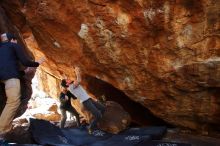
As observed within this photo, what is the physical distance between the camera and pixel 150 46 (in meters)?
7.34

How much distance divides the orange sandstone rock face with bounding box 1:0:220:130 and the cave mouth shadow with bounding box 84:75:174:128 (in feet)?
3.45

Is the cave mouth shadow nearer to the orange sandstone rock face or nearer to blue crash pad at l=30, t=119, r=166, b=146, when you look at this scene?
the orange sandstone rock face

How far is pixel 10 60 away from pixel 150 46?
2791 mm

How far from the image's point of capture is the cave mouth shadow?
9.28m

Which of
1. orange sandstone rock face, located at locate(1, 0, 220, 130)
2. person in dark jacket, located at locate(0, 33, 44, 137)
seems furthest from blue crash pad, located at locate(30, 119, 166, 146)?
orange sandstone rock face, located at locate(1, 0, 220, 130)

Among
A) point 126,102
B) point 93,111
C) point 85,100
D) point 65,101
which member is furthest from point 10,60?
point 126,102

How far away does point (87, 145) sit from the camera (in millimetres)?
6617

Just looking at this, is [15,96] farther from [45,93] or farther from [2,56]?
[45,93]

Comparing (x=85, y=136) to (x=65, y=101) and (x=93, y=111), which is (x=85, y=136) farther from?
(x=65, y=101)

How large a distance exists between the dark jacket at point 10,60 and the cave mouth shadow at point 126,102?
3.28 meters

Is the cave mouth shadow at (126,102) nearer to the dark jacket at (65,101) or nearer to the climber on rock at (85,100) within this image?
the dark jacket at (65,101)

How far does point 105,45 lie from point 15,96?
2.37m

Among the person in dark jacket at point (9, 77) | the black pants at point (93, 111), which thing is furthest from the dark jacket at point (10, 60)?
the black pants at point (93, 111)

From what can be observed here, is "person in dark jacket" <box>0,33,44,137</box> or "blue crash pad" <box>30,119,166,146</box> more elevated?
"person in dark jacket" <box>0,33,44,137</box>
